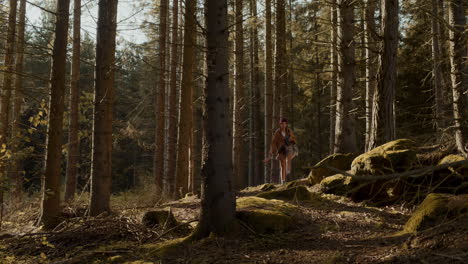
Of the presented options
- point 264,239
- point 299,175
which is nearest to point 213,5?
point 264,239

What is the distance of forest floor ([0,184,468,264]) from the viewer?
3.51m

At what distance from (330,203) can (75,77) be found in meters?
9.89

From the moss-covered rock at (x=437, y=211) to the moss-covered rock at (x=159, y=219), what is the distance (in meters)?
3.42

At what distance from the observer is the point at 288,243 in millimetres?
4629

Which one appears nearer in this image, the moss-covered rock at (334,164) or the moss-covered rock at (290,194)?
the moss-covered rock at (290,194)

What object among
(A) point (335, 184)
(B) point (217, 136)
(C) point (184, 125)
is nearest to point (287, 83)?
(C) point (184, 125)

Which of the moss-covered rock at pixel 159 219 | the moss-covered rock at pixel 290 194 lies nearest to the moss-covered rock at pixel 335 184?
the moss-covered rock at pixel 290 194

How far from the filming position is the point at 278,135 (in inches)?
382

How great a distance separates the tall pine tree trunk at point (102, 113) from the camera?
673cm

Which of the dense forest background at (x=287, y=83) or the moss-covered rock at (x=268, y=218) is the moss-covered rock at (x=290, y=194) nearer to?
the moss-covered rock at (x=268, y=218)

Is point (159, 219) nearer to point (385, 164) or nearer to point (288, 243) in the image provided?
point (288, 243)

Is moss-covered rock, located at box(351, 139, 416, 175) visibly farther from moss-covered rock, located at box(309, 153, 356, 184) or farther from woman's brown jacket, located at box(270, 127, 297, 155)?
woman's brown jacket, located at box(270, 127, 297, 155)

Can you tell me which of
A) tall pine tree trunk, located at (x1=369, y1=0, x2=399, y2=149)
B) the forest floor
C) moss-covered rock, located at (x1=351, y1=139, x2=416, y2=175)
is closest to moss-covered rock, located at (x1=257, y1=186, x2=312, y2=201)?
the forest floor

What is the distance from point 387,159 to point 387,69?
197 centimetres
